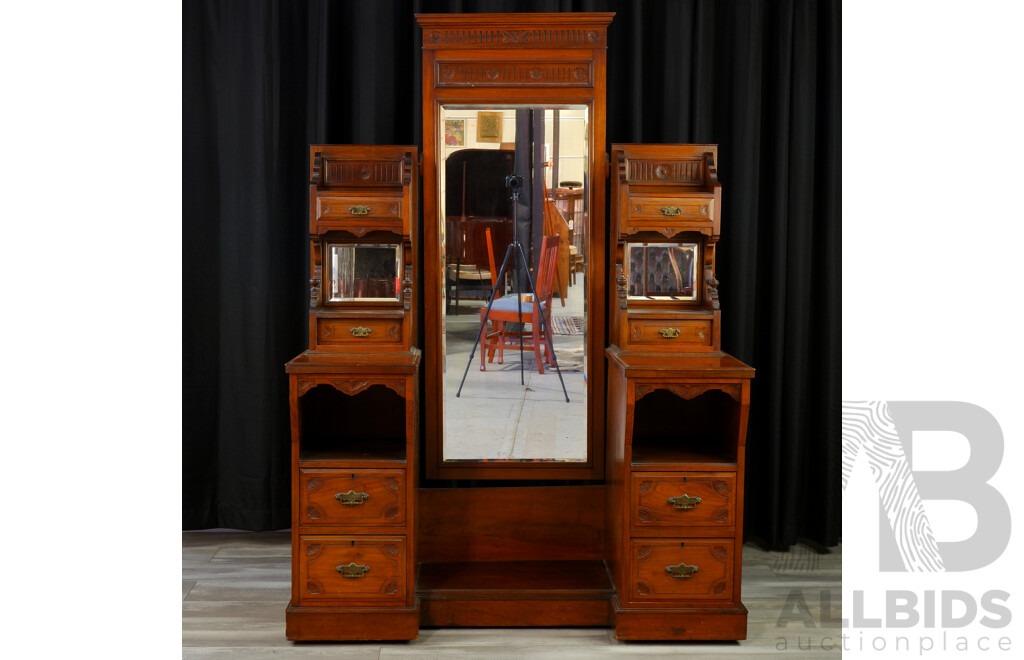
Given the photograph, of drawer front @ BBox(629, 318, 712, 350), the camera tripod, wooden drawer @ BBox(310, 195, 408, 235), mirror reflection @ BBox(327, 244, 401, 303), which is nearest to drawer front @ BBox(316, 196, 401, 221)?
wooden drawer @ BBox(310, 195, 408, 235)

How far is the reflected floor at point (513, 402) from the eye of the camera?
3113 millimetres

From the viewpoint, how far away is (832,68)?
3.48m

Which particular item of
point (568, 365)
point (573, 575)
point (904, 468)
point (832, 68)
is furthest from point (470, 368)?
point (832, 68)

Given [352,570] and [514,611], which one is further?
[514,611]

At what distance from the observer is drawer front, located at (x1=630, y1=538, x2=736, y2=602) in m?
2.80

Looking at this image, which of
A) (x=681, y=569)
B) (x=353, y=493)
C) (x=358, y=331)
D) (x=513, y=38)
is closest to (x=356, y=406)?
(x=358, y=331)

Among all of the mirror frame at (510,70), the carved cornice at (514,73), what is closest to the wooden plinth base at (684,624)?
the mirror frame at (510,70)

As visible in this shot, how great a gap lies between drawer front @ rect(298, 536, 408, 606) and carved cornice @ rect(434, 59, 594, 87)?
5.49 ft

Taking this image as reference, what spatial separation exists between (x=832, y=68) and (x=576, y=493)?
6.86ft

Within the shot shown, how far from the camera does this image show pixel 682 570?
280 cm

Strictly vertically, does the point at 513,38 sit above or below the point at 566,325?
above

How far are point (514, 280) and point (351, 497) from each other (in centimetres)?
99

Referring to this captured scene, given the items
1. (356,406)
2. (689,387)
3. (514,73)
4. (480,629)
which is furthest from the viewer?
(356,406)

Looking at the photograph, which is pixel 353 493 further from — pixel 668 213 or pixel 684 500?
pixel 668 213
